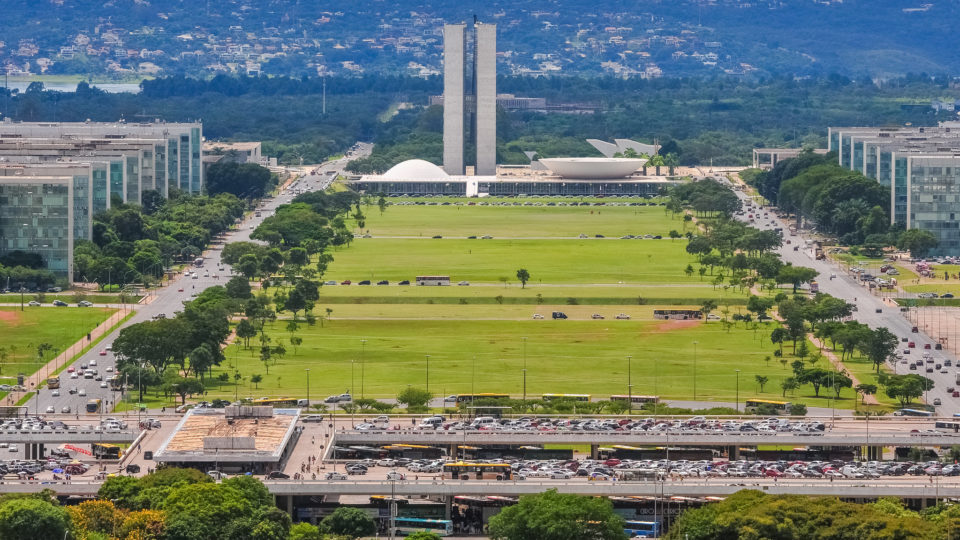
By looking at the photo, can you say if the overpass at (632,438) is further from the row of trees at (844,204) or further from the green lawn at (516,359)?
the row of trees at (844,204)

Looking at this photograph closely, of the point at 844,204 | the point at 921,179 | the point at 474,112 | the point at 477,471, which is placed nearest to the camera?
the point at 477,471

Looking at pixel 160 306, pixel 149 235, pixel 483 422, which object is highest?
pixel 149 235

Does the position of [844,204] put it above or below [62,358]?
above

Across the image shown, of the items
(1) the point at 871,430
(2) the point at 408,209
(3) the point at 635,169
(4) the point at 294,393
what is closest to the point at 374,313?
(4) the point at 294,393

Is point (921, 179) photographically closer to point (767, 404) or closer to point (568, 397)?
point (767, 404)

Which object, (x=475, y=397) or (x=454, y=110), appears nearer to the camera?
(x=475, y=397)

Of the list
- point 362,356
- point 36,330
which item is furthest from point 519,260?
point 362,356

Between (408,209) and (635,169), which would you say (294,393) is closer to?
(408,209)
